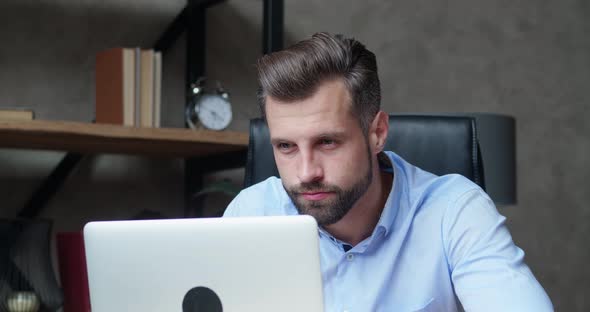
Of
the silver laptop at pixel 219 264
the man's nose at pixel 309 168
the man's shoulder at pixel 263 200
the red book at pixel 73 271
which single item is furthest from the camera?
the red book at pixel 73 271

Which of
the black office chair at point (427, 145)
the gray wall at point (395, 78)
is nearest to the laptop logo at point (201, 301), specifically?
the black office chair at point (427, 145)

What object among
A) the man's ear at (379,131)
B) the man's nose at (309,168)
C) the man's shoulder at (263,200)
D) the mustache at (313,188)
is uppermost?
the man's ear at (379,131)

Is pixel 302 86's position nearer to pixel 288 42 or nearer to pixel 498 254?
pixel 498 254

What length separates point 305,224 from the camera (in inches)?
37.1

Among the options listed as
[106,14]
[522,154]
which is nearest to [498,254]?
[106,14]

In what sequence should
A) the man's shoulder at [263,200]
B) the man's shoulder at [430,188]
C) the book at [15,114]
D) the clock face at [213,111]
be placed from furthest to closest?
the clock face at [213,111], the book at [15,114], the man's shoulder at [263,200], the man's shoulder at [430,188]

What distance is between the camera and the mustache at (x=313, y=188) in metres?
1.39

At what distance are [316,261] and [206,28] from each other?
76.9 inches

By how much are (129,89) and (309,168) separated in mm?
997

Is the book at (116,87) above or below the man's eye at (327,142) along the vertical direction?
above

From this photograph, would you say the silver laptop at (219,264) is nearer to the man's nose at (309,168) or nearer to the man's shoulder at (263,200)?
the man's nose at (309,168)

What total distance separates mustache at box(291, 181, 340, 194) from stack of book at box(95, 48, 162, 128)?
947mm

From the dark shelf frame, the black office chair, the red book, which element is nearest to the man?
the black office chair

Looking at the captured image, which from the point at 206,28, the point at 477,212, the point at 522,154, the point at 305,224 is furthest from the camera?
the point at 522,154
